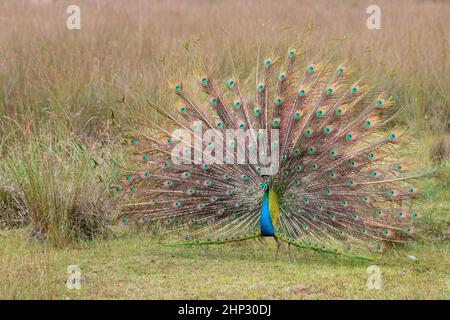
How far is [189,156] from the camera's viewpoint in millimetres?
8586

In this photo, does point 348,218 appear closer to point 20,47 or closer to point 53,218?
point 53,218

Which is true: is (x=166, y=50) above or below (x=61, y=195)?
above

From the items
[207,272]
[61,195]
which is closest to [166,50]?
[61,195]

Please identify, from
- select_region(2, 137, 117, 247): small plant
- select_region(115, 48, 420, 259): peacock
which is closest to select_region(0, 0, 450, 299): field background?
select_region(2, 137, 117, 247): small plant

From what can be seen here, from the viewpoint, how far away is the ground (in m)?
7.28

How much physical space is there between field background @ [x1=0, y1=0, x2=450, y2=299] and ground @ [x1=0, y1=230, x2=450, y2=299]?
0.02 metres

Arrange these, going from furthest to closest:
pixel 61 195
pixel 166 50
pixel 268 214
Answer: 1. pixel 166 50
2. pixel 61 195
3. pixel 268 214

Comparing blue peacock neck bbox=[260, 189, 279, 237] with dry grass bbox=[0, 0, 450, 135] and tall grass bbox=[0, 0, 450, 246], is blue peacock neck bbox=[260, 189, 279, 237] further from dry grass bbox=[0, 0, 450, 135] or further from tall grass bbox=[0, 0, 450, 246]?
dry grass bbox=[0, 0, 450, 135]

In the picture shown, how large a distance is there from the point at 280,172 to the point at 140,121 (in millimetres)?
2895

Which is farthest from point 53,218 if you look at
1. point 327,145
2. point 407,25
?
point 407,25

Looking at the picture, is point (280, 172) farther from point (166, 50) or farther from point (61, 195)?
point (166, 50)

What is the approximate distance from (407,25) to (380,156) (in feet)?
27.0

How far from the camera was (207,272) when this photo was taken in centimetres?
793

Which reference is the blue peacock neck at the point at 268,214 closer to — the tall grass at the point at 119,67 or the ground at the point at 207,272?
the ground at the point at 207,272
